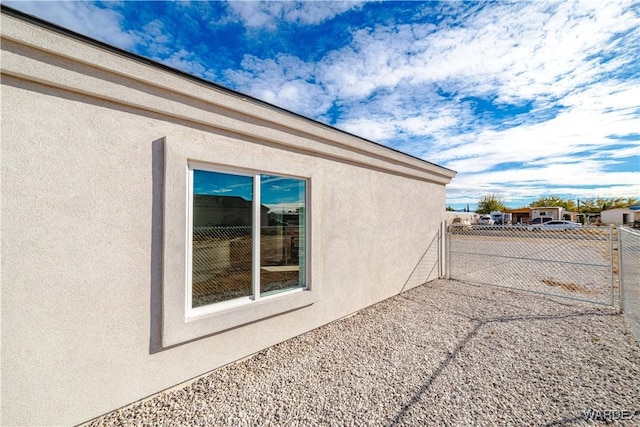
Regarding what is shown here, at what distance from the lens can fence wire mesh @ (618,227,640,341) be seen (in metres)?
4.70

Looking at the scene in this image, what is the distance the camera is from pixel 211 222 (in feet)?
11.1

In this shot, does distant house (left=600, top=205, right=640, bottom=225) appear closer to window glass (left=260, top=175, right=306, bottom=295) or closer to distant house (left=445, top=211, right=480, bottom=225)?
distant house (left=445, top=211, right=480, bottom=225)

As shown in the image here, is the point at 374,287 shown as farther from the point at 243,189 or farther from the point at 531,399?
the point at 243,189

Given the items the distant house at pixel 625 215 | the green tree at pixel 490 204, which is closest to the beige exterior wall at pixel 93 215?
the distant house at pixel 625 215

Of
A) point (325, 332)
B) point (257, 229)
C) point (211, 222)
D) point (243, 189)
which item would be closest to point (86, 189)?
point (211, 222)

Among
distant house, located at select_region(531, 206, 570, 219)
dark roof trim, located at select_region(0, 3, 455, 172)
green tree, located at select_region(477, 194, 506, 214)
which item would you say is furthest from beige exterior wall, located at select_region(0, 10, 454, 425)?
green tree, located at select_region(477, 194, 506, 214)

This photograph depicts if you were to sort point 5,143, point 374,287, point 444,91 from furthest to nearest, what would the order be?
point 444,91, point 374,287, point 5,143

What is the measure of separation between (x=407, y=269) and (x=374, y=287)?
1.71 m

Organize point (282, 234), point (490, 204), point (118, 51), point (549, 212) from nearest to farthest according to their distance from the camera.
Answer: point (118, 51) → point (282, 234) → point (549, 212) → point (490, 204)

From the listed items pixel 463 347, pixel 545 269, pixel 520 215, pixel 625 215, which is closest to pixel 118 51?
pixel 463 347

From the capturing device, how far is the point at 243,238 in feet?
12.2

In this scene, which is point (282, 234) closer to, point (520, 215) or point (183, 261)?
point (183, 261)

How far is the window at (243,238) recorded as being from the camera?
3.28 metres

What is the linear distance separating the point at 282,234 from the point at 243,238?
2.50ft
